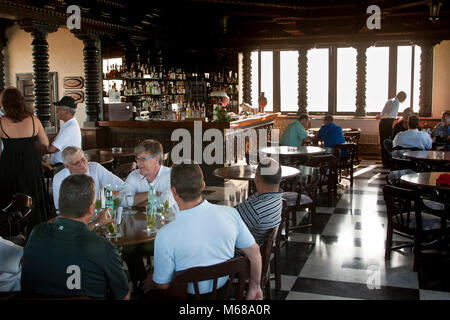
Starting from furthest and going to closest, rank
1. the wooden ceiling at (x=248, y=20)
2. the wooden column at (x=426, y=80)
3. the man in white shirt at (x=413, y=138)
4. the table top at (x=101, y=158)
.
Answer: the wooden column at (x=426, y=80) → the wooden ceiling at (x=248, y=20) → the man in white shirt at (x=413, y=138) → the table top at (x=101, y=158)

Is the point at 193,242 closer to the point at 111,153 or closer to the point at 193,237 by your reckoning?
the point at 193,237

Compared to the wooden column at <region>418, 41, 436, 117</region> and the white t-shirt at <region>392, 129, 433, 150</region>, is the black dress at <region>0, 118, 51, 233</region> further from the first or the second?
the wooden column at <region>418, 41, 436, 117</region>

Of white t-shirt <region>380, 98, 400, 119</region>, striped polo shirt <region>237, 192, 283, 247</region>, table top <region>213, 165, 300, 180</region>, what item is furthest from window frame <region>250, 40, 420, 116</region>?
striped polo shirt <region>237, 192, 283, 247</region>

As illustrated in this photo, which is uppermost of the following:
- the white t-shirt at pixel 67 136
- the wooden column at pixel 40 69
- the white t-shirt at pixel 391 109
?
the wooden column at pixel 40 69

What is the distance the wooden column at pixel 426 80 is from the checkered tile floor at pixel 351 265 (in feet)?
23.0

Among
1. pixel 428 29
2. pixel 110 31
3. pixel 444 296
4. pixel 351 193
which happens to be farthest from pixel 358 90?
pixel 444 296

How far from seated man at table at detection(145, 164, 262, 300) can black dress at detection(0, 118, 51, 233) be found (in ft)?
8.93

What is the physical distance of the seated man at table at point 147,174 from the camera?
3.75 m

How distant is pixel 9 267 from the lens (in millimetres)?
2373

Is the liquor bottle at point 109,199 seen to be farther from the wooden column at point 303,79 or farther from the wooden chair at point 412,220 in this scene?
the wooden column at point 303,79

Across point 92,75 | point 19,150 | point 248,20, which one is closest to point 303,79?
point 248,20

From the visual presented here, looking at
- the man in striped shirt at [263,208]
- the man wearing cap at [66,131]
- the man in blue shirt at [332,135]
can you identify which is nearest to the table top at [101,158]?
the man wearing cap at [66,131]

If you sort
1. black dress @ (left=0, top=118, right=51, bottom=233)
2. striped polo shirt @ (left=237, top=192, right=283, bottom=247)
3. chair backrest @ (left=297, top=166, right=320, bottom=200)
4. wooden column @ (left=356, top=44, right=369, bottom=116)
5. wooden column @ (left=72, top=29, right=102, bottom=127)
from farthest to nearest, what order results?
wooden column @ (left=356, top=44, right=369, bottom=116) → wooden column @ (left=72, top=29, right=102, bottom=127) → chair backrest @ (left=297, top=166, right=320, bottom=200) → black dress @ (left=0, top=118, right=51, bottom=233) → striped polo shirt @ (left=237, top=192, right=283, bottom=247)

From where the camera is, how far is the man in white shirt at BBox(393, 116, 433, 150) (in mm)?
6992
